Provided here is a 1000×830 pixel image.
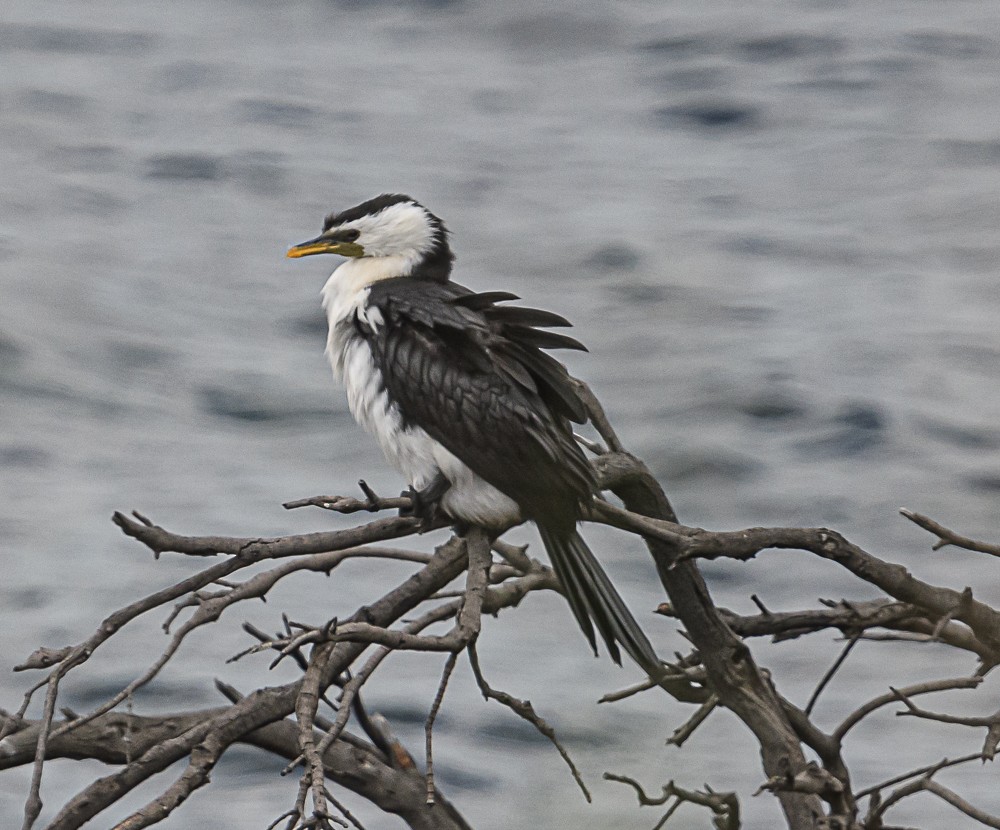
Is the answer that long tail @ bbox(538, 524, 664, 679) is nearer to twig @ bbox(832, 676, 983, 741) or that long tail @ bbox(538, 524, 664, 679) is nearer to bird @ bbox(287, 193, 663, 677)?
bird @ bbox(287, 193, 663, 677)

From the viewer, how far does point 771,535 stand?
9.98 feet

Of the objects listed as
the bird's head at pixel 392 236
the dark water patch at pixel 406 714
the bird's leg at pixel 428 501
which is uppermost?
the bird's head at pixel 392 236

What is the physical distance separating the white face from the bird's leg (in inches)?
29.9

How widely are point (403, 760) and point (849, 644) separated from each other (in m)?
1.10

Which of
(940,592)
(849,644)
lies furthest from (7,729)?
(940,592)

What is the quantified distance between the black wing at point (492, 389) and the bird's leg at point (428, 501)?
0.10m

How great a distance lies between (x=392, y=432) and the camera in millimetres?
3701

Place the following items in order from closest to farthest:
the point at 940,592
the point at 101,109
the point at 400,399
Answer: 1. the point at 940,592
2. the point at 400,399
3. the point at 101,109

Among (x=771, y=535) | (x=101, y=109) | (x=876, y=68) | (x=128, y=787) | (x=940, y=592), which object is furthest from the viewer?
(x=101, y=109)

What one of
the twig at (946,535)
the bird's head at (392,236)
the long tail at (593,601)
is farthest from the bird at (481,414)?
the twig at (946,535)

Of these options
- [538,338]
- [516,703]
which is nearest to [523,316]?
[538,338]

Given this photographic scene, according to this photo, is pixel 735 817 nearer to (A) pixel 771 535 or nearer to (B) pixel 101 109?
(A) pixel 771 535

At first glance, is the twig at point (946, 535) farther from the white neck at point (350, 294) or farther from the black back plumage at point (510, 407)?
the white neck at point (350, 294)

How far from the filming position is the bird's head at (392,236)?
4.07 m
